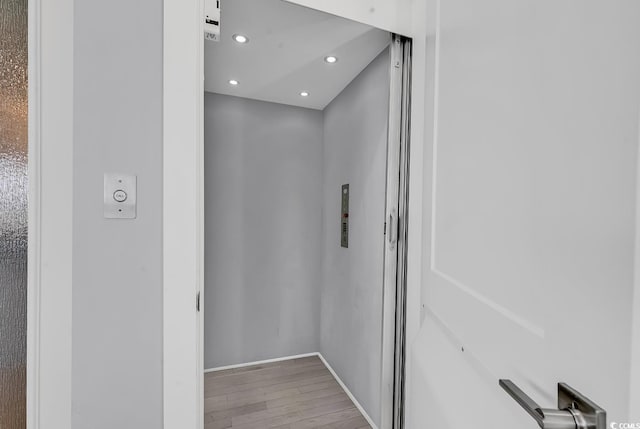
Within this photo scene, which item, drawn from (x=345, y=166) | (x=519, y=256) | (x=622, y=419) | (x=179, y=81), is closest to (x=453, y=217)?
(x=519, y=256)

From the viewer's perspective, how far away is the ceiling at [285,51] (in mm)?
1396

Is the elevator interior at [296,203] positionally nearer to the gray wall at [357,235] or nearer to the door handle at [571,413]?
the gray wall at [357,235]

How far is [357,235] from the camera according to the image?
201 cm

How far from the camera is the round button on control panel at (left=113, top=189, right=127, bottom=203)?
0.86m

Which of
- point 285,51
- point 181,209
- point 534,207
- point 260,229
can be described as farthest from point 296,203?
point 534,207

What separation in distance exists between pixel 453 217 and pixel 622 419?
456mm

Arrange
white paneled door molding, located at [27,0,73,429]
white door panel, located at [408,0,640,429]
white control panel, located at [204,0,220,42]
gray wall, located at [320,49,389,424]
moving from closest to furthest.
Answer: white door panel, located at [408,0,640,429] → white paneled door molding, located at [27,0,73,429] → white control panel, located at [204,0,220,42] → gray wall, located at [320,49,389,424]

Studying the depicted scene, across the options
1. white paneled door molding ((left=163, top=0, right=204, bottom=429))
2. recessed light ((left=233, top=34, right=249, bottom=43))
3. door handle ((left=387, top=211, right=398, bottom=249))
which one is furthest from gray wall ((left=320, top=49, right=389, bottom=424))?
white paneled door molding ((left=163, top=0, right=204, bottom=429))

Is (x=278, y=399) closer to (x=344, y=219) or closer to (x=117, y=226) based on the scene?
(x=344, y=219)

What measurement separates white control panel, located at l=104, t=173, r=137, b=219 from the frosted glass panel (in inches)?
8.3

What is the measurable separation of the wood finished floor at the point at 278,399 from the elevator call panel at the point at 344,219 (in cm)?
107

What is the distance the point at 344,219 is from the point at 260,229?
0.77 m

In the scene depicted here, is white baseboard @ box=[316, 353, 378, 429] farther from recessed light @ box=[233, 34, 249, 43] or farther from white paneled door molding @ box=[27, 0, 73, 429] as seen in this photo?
recessed light @ box=[233, 34, 249, 43]

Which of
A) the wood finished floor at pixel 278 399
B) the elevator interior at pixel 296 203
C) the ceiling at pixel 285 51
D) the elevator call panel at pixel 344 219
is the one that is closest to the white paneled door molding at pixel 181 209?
the ceiling at pixel 285 51
